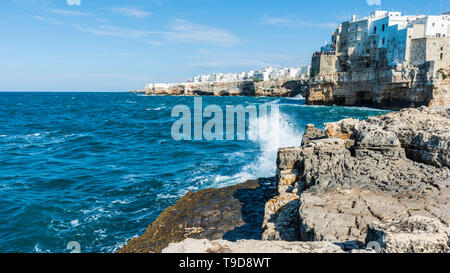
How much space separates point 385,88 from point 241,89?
7135cm

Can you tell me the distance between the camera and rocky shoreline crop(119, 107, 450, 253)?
3.72 m

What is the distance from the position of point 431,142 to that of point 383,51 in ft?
181

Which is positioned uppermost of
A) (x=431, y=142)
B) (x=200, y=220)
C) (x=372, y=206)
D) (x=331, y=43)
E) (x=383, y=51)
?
(x=331, y=43)

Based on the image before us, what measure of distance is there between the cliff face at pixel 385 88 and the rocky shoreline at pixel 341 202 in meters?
27.2

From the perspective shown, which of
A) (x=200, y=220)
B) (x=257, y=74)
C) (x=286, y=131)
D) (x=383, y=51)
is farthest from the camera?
(x=257, y=74)

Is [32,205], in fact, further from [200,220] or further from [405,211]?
[405,211]

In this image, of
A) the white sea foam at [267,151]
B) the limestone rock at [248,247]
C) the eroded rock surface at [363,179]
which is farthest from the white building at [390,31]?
the limestone rock at [248,247]

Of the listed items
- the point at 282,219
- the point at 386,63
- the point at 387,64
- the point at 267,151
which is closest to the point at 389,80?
the point at 387,64

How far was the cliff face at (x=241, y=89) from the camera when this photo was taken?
9644cm

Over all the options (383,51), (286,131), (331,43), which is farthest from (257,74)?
(286,131)

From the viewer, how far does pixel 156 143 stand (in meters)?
24.1

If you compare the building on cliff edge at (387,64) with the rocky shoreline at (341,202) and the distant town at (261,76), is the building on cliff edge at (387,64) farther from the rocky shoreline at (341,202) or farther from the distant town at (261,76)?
the distant town at (261,76)

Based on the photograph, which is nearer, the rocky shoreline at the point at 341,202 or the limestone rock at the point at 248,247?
the limestone rock at the point at 248,247

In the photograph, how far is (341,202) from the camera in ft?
19.2
